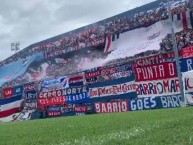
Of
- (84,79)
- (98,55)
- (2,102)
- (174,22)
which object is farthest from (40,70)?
(174,22)

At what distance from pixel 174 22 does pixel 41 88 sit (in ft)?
43.4

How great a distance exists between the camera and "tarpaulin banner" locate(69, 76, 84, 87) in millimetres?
31513

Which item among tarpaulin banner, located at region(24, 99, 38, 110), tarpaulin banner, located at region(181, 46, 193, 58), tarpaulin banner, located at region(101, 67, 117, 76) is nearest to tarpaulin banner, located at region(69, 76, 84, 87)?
tarpaulin banner, located at region(101, 67, 117, 76)

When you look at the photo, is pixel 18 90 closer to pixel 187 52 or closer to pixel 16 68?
pixel 16 68

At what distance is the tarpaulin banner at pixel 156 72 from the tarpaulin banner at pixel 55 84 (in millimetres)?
8766

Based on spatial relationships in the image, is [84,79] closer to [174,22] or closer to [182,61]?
[174,22]

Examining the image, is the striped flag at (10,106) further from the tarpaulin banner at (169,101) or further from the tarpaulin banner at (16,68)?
the tarpaulin banner at (169,101)

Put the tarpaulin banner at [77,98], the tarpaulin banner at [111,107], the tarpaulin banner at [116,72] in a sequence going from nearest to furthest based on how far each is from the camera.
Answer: the tarpaulin banner at [111,107] < the tarpaulin banner at [116,72] < the tarpaulin banner at [77,98]

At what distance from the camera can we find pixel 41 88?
3550 centimetres

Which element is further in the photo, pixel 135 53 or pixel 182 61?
pixel 135 53

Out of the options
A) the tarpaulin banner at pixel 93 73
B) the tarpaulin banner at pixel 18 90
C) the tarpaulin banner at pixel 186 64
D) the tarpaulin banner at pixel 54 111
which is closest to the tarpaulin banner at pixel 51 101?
the tarpaulin banner at pixel 54 111

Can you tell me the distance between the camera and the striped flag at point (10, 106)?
36.1 meters

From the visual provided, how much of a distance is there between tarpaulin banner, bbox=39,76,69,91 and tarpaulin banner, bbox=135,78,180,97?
8893mm

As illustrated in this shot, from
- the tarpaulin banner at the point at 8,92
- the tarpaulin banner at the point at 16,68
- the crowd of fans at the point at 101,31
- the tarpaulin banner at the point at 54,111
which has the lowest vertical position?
the tarpaulin banner at the point at 54,111
